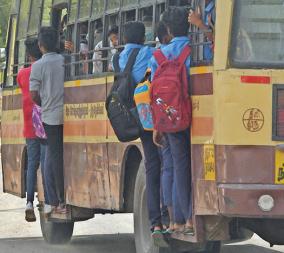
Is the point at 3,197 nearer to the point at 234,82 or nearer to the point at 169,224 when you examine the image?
the point at 169,224

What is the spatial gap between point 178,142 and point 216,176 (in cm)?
67

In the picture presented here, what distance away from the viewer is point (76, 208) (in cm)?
1140

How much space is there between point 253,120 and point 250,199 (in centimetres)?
51

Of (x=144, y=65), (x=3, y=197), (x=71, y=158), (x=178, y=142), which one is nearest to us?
(x=178, y=142)

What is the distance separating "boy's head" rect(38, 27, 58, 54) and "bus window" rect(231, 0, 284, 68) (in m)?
4.01

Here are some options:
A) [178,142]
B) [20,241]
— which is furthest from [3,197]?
[178,142]

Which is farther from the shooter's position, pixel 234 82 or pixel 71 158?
pixel 71 158

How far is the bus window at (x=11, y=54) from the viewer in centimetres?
1338

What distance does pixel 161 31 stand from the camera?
8297 millimetres

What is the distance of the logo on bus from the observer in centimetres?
719

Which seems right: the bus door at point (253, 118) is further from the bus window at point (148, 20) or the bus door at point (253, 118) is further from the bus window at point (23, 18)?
the bus window at point (23, 18)

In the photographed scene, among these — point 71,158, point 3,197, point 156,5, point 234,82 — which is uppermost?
point 156,5

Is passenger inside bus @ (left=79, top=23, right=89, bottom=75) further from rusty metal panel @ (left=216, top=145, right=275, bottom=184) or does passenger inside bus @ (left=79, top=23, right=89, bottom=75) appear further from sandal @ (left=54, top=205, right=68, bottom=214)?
rusty metal panel @ (left=216, top=145, right=275, bottom=184)

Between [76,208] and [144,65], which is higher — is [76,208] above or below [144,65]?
below
